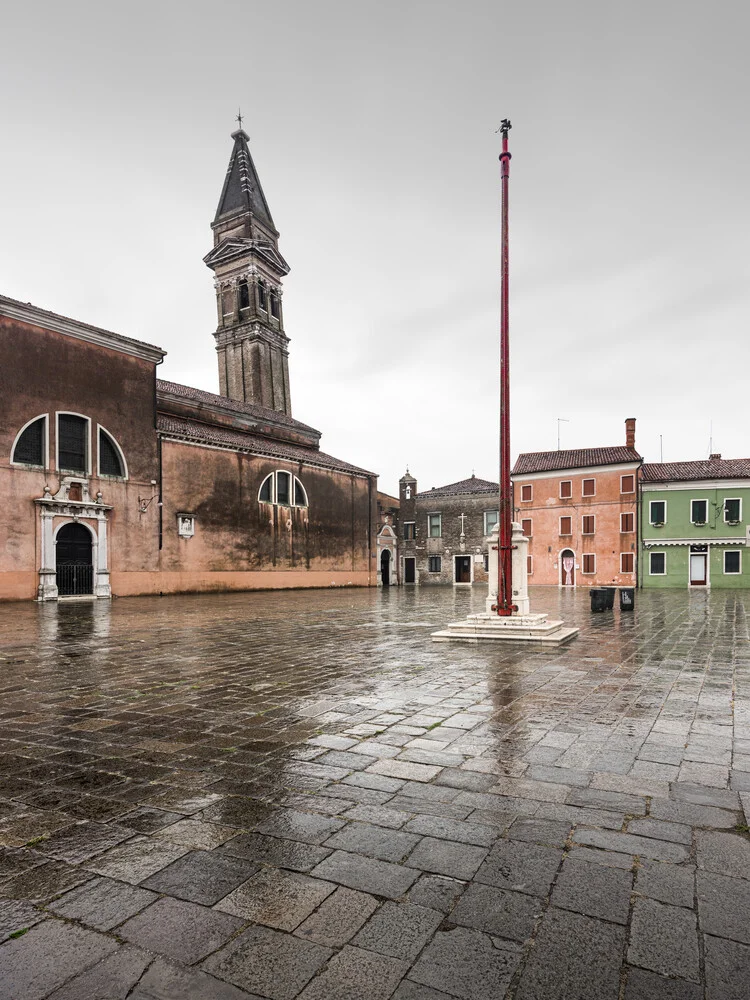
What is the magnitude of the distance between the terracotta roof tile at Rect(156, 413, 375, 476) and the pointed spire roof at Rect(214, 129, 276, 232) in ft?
81.3

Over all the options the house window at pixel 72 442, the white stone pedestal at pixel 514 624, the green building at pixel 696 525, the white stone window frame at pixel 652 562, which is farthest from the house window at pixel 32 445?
the white stone window frame at pixel 652 562

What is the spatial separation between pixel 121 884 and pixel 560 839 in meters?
1.85

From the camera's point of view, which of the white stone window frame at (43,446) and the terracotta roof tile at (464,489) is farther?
A: the terracotta roof tile at (464,489)

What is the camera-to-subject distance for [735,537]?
3478 centimetres

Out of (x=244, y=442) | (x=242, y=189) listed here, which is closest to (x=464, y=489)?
(x=244, y=442)

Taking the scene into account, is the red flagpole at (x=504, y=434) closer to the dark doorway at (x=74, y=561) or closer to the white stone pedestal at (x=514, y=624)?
the white stone pedestal at (x=514, y=624)

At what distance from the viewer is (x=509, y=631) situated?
987 centimetres

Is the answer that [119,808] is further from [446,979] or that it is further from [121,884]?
[446,979]

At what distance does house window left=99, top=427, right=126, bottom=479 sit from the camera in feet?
77.8

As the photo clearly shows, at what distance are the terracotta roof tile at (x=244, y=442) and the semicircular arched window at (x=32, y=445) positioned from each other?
4.89m

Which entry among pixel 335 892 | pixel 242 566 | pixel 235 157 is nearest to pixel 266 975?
pixel 335 892

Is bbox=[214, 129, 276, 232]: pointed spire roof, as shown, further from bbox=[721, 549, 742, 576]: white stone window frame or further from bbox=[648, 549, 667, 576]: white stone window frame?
bbox=[721, 549, 742, 576]: white stone window frame

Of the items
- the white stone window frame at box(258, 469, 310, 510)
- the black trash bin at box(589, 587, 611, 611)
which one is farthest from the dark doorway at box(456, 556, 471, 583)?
the black trash bin at box(589, 587, 611, 611)

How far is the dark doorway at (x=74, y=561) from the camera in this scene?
21.7 meters
